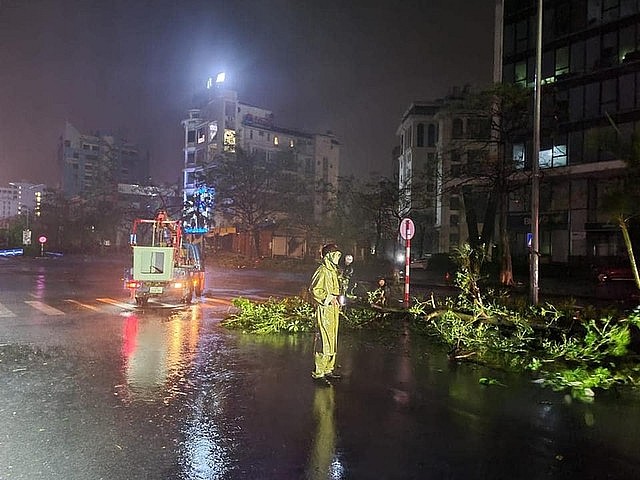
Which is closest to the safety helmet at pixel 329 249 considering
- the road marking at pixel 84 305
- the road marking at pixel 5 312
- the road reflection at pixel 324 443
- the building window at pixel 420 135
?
the road reflection at pixel 324 443

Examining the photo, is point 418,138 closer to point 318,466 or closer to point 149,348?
point 149,348

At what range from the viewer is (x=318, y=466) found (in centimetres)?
489

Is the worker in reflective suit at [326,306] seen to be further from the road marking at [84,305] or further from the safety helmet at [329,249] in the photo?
the road marking at [84,305]

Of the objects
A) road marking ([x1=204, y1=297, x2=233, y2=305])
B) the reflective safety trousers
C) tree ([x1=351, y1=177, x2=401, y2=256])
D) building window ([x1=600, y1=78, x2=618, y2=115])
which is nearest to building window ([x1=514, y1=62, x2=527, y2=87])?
building window ([x1=600, y1=78, x2=618, y2=115])

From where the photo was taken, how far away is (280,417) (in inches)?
247

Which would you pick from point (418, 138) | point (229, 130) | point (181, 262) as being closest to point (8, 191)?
point (229, 130)

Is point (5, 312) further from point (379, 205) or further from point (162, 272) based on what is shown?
A: point (379, 205)

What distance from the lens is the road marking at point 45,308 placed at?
50.5 feet

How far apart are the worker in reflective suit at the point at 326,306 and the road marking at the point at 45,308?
9.97 metres

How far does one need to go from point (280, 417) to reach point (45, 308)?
12.5 meters

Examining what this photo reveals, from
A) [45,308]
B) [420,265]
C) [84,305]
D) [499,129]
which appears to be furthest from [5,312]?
[420,265]

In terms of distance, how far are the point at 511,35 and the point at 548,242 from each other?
17055mm

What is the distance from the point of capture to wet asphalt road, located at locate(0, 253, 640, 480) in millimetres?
4922

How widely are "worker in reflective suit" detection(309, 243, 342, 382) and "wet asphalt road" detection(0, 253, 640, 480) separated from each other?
323 mm
